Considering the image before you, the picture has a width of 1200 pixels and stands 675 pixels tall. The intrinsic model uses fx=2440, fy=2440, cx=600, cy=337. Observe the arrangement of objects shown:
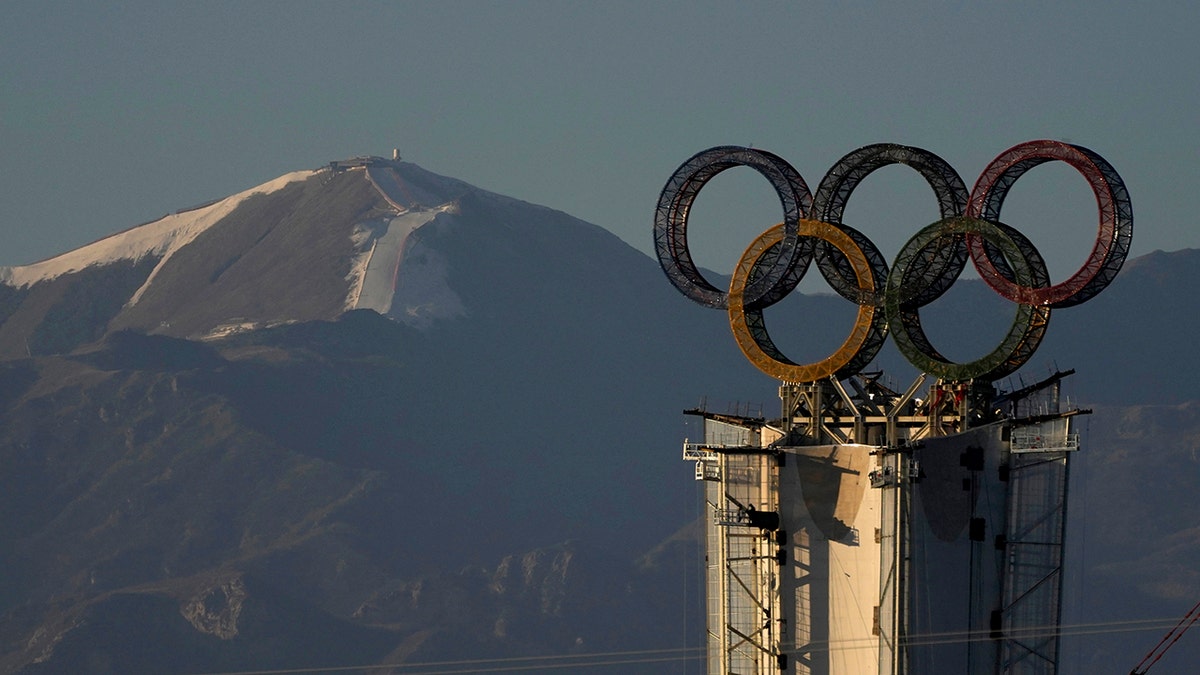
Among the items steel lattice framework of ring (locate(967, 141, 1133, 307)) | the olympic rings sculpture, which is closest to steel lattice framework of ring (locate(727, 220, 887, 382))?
the olympic rings sculpture

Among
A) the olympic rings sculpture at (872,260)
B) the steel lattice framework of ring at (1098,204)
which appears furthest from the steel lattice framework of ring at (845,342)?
the steel lattice framework of ring at (1098,204)

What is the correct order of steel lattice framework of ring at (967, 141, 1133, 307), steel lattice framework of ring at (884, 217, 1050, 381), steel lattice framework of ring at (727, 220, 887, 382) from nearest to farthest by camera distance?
steel lattice framework of ring at (967, 141, 1133, 307)
steel lattice framework of ring at (884, 217, 1050, 381)
steel lattice framework of ring at (727, 220, 887, 382)

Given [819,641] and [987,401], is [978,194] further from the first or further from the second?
[819,641]

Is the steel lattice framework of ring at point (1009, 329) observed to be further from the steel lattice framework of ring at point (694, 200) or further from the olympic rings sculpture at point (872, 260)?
the steel lattice framework of ring at point (694, 200)

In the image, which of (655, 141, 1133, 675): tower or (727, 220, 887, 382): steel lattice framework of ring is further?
(727, 220, 887, 382): steel lattice framework of ring

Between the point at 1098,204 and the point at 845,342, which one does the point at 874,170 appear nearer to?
the point at 845,342

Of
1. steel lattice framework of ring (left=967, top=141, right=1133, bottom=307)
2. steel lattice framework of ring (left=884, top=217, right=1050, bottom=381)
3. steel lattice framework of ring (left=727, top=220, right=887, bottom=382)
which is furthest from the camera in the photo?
steel lattice framework of ring (left=727, top=220, right=887, bottom=382)

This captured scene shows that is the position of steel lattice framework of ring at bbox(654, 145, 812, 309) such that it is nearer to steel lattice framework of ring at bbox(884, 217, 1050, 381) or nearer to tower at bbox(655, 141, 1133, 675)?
tower at bbox(655, 141, 1133, 675)

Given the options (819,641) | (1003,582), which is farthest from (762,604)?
(1003,582)
